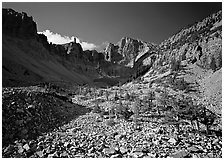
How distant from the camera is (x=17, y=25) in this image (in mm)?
113062

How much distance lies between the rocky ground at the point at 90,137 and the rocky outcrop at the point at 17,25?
102m

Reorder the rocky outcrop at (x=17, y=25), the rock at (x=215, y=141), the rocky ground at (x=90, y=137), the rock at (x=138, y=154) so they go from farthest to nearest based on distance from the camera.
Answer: the rocky outcrop at (x=17, y=25)
the rock at (x=215, y=141)
the rocky ground at (x=90, y=137)
the rock at (x=138, y=154)

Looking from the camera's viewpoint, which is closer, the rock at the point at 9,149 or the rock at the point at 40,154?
the rock at the point at 40,154

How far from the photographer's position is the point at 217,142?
584 inches

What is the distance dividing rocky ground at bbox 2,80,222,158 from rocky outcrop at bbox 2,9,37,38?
336ft

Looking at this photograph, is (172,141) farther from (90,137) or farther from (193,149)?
(90,137)

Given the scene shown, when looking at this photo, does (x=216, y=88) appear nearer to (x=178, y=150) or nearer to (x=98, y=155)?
(x=178, y=150)

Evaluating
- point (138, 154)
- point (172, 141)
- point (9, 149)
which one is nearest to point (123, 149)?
point (138, 154)

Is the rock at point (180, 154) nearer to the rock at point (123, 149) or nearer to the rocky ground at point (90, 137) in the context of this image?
the rocky ground at point (90, 137)

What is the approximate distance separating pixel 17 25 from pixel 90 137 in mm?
118327

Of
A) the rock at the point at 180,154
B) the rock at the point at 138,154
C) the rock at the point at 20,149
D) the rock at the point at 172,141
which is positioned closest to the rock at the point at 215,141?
the rock at the point at 172,141

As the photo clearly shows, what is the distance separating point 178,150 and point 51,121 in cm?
1247

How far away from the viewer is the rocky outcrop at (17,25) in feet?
354

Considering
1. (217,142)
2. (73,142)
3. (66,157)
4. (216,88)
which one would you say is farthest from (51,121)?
(216,88)
